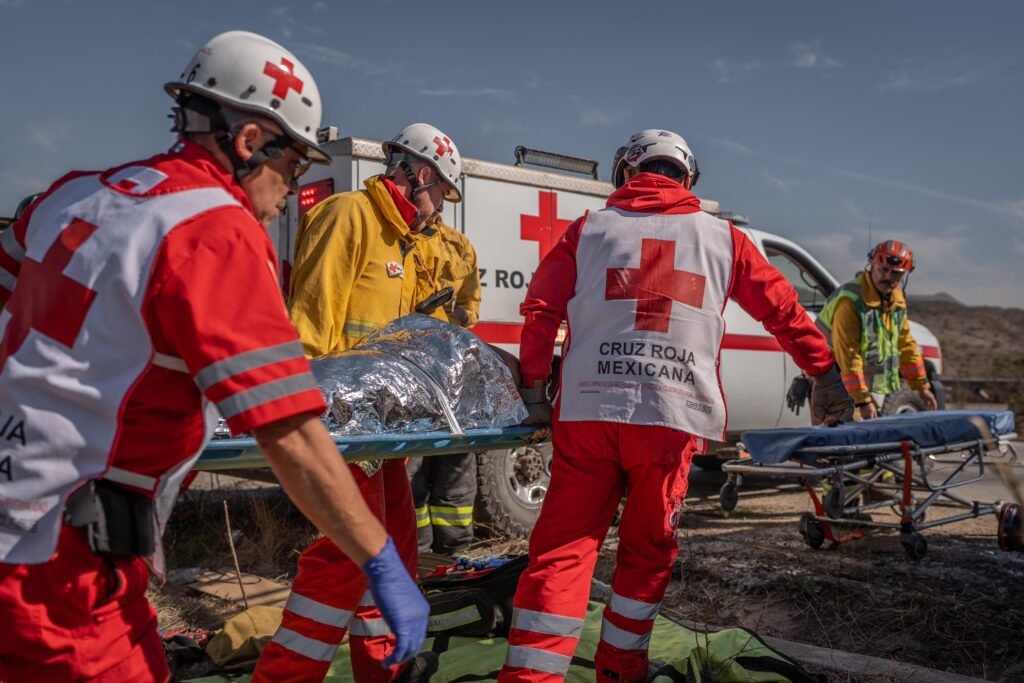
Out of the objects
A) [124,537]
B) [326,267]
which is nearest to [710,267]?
[326,267]

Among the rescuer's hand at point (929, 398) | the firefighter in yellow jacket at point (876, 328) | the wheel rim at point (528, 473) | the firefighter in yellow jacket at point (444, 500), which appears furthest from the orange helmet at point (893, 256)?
the firefighter in yellow jacket at point (444, 500)

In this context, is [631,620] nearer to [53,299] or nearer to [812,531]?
[53,299]

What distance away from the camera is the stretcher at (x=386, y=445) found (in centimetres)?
239

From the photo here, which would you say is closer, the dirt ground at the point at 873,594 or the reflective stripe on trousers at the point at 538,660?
the reflective stripe on trousers at the point at 538,660

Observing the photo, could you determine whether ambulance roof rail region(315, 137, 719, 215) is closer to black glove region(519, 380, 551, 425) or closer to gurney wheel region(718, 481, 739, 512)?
gurney wheel region(718, 481, 739, 512)

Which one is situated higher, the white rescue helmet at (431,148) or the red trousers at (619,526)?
the white rescue helmet at (431,148)

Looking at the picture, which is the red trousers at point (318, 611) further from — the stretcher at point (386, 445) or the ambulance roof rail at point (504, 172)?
the ambulance roof rail at point (504, 172)

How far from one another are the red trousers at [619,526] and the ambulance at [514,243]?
2.58 m

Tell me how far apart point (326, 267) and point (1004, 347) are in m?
43.4

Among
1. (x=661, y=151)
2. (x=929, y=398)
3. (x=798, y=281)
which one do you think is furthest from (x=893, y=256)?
(x=661, y=151)

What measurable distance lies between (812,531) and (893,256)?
2.21m

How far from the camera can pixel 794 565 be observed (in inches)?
205

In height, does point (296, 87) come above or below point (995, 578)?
above

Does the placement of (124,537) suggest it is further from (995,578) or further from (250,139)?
(995,578)
